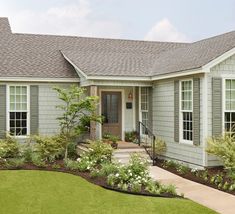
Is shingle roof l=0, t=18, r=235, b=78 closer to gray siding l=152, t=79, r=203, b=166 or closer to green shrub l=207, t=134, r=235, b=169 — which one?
gray siding l=152, t=79, r=203, b=166

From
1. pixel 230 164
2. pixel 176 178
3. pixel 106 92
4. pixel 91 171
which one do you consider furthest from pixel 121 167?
pixel 106 92

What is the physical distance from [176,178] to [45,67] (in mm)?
8209

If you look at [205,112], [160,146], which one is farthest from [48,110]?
[205,112]

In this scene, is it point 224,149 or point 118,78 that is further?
point 118,78

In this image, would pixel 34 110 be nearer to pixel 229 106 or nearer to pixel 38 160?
pixel 38 160

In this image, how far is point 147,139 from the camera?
1734 centimetres

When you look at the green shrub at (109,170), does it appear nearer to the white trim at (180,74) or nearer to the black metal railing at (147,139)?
the black metal railing at (147,139)

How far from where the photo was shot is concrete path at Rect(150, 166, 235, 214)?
31.8 feet

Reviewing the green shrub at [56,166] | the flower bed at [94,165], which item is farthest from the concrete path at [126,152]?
the green shrub at [56,166]

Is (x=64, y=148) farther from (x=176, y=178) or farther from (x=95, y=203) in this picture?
(x=95, y=203)

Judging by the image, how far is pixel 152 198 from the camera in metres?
10.0

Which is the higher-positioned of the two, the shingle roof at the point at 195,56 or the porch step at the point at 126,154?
the shingle roof at the point at 195,56

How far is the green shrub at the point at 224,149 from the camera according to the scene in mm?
12281

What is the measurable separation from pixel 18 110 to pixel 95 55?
4.46 meters
